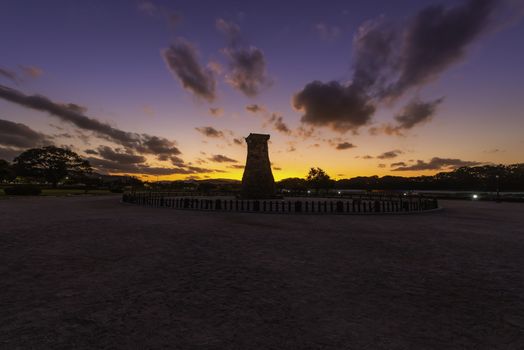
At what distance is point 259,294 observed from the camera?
535cm

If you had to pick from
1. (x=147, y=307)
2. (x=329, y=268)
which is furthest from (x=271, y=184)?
(x=147, y=307)

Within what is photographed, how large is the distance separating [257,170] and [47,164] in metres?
60.7

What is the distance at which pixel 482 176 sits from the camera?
114 metres

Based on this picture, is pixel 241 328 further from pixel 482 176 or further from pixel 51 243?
pixel 482 176

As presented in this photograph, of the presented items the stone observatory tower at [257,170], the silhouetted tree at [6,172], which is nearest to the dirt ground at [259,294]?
the stone observatory tower at [257,170]

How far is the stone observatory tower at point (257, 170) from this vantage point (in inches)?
1366

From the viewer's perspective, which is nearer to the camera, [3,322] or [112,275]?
[3,322]

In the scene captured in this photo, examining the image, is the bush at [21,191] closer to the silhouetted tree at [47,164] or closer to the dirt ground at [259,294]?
the silhouetted tree at [47,164]

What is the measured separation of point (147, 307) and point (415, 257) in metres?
7.31

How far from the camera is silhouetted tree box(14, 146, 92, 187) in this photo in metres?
65.8

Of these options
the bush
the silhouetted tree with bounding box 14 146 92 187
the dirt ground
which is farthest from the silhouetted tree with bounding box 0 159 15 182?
the dirt ground

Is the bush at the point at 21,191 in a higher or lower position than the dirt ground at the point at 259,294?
higher

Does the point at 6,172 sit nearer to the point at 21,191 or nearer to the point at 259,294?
the point at 21,191

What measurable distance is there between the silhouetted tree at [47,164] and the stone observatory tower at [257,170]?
57.4 m
